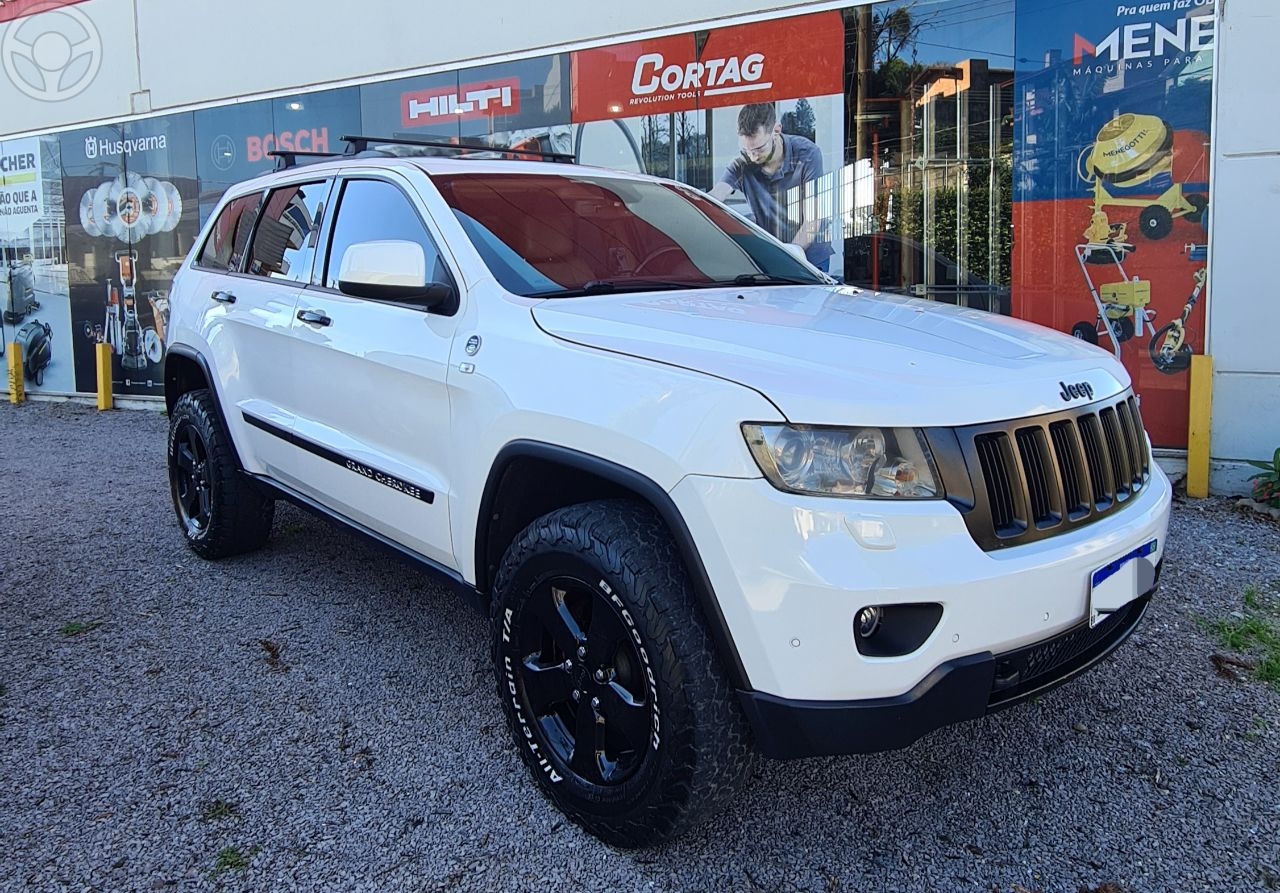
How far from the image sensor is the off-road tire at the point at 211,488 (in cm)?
466

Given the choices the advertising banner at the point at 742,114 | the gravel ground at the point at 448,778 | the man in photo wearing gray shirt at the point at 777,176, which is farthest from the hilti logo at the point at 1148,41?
the gravel ground at the point at 448,778

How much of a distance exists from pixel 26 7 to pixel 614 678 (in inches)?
525

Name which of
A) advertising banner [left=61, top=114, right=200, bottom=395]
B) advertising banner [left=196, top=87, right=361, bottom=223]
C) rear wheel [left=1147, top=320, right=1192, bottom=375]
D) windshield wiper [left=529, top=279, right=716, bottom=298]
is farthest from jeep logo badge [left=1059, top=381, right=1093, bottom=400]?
advertising banner [left=61, top=114, right=200, bottom=395]

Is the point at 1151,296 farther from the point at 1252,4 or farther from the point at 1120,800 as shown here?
the point at 1120,800

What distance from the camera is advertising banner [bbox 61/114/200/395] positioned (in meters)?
11.1

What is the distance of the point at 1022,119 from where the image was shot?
6.76 metres

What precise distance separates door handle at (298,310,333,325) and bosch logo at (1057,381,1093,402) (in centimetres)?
251

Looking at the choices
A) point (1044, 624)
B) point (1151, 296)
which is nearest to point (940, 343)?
point (1044, 624)

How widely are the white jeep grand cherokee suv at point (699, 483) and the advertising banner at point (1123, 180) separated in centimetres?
391

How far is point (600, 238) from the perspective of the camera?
3.49 meters

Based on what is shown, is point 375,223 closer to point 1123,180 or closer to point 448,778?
point 448,778

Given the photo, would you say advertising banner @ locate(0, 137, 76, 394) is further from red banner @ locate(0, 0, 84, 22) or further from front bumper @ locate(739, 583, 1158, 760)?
front bumper @ locate(739, 583, 1158, 760)

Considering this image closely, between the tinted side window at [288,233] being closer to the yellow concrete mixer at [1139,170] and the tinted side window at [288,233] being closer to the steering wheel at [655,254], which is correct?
the steering wheel at [655,254]

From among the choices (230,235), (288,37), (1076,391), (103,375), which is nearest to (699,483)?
(1076,391)
